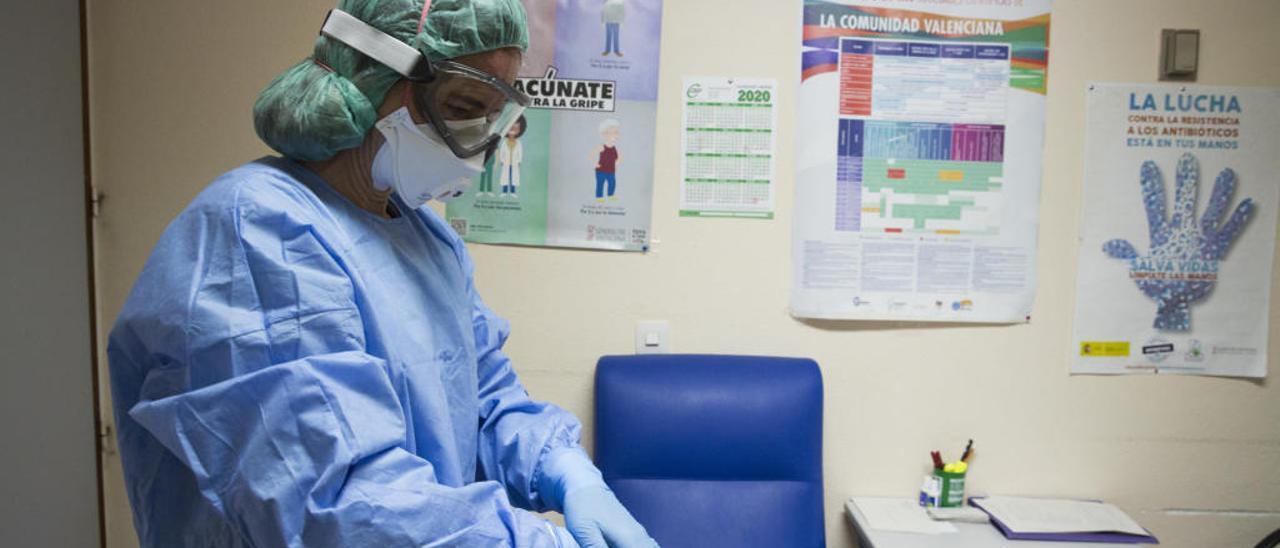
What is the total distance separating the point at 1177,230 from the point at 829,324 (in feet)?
2.81

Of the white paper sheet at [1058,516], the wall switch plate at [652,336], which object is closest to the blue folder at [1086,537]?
the white paper sheet at [1058,516]

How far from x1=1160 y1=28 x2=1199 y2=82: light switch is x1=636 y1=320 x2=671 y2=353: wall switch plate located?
4.31 feet

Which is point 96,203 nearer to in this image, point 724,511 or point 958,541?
point 724,511

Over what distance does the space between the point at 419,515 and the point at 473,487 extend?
7 centimetres

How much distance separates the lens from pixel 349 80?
86 centimetres

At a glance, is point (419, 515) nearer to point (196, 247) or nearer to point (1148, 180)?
point (196, 247)

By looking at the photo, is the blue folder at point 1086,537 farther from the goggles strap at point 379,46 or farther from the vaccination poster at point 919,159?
the goggles strap at point 379,46

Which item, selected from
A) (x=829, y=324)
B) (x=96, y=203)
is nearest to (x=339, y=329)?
(x=829, y=324)

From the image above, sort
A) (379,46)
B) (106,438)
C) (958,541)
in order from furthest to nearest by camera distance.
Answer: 1. (106,438)
2. (958,541)
3. (379,46)

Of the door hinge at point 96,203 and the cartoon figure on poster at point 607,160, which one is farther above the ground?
the cartoon figure on poster at point 607,160

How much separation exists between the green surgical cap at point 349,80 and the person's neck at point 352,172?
0.03 metres

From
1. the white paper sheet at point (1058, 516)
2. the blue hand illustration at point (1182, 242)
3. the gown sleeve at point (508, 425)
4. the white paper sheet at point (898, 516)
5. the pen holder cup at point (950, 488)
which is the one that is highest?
the blue hand illustration at point (1182, 242)

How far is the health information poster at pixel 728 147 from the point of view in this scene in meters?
1.77

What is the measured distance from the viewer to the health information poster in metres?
1.77
